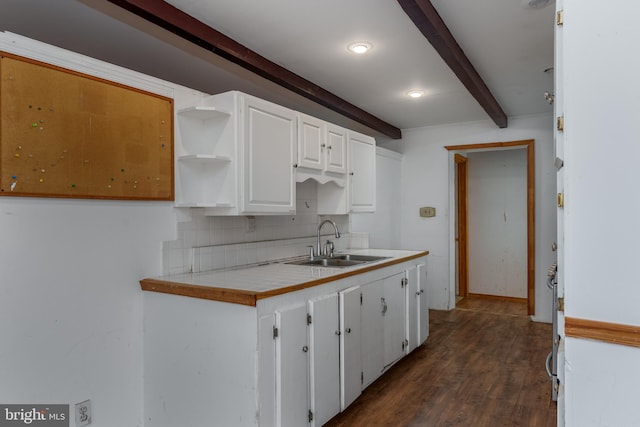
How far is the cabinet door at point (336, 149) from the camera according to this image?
322 centimetres

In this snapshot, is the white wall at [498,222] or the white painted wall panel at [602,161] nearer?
the white painted wall panel at [602,161]

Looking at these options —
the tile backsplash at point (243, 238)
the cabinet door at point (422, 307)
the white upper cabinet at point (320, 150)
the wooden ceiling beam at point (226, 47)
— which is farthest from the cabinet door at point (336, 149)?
the cabinet door at point (422, 307)

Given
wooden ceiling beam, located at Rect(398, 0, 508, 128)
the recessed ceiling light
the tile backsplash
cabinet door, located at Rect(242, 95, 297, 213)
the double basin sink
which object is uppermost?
the recessed ceiling light

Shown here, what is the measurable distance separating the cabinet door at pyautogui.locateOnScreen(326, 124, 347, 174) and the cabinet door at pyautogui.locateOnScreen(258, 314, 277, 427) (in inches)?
62.7

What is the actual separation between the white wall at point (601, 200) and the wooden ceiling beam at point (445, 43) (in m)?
0.94

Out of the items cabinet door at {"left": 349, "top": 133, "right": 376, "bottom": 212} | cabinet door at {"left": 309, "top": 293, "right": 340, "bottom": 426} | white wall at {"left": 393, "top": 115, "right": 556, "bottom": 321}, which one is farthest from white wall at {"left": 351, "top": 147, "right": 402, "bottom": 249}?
cabinet door at {"left": 309, "top": 293, "right": 340, "bottom": 426}

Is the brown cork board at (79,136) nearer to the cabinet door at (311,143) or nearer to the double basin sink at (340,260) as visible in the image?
the cabinet door at (311,143)

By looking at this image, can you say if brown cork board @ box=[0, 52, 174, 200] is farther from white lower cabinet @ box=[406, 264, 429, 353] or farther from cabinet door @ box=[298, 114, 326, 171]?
white lower cabinet @ box=[406, 264, 429, 353]

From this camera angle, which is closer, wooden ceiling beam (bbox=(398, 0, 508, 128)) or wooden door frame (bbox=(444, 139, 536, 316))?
wooden ceiling beam (bbox=(398, 0, 508, 128))

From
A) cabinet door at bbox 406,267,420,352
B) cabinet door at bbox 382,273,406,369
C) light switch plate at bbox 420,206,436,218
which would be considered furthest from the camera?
light switch plate at bbox 420,206,436,218

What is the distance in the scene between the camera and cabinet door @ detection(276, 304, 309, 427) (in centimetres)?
197

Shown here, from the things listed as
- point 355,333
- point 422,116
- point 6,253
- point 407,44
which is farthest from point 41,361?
point 422,116

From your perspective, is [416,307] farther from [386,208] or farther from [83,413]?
[83,413]

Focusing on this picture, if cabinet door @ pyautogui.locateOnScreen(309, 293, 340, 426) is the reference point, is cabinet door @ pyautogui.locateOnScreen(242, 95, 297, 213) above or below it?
above
